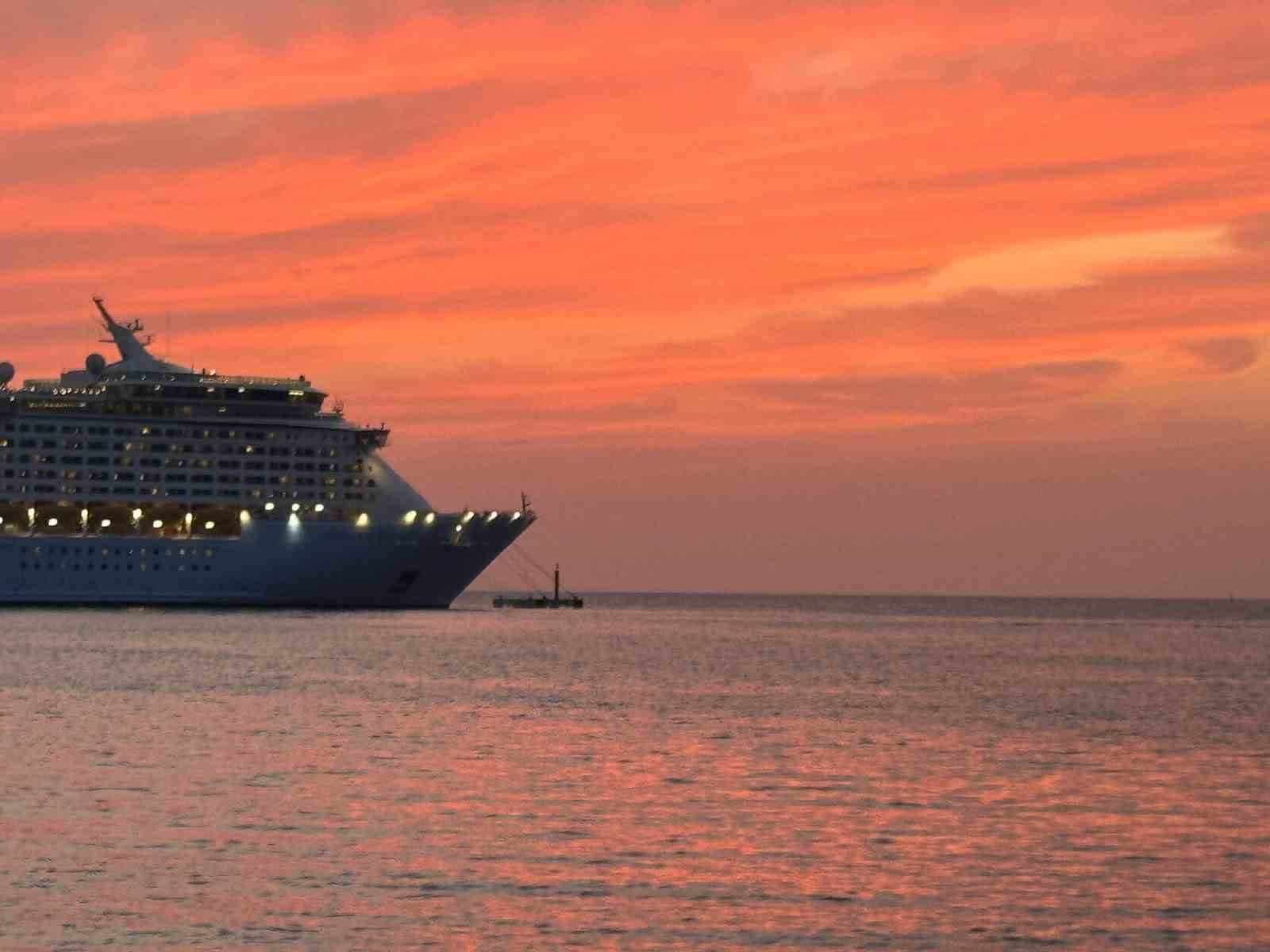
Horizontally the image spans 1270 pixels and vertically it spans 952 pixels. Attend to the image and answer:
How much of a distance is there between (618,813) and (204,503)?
10188 cm

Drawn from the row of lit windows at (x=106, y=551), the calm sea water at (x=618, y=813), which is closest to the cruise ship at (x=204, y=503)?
the row of lit windows at (x=106, y=551)

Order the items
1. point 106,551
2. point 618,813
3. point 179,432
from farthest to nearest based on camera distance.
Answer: point 179,432, point 106,551, point 618,813

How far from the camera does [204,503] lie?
135 m

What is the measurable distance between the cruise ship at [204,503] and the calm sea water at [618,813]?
5032 centimetres

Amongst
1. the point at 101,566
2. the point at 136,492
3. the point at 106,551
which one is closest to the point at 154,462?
the point at 136,492

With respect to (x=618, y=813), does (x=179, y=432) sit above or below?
above

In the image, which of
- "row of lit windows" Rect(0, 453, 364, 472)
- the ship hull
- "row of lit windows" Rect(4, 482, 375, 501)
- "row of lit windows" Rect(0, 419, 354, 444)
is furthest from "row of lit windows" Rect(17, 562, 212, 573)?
"row of lit windows" Rect(0, 419, 354, 444)

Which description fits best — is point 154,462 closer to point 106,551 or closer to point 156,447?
point 156,447

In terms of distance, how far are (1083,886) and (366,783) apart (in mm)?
16901

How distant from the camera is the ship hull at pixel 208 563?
431 ft

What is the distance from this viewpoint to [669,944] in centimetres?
2581

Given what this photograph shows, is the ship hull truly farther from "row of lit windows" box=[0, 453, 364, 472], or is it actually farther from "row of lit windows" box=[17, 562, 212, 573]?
"row of lit windows" box=[0, 453, 364, 472]

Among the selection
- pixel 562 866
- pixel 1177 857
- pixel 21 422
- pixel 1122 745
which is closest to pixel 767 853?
pixel 562 866

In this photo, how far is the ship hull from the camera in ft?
431
